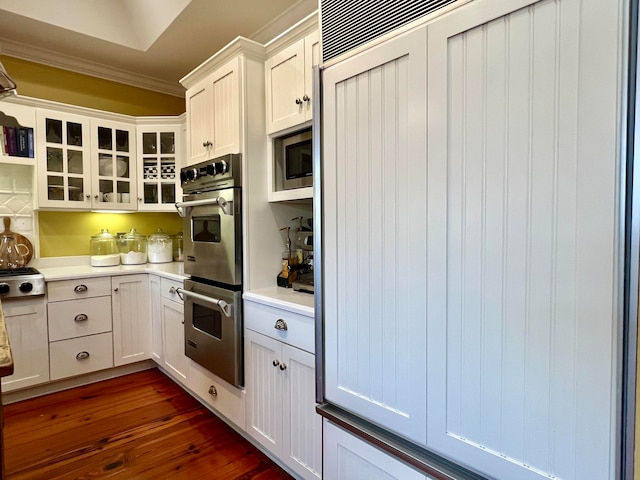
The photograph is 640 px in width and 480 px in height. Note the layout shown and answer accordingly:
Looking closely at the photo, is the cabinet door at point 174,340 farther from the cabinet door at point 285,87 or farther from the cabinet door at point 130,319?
the cabinet door at point 285,87

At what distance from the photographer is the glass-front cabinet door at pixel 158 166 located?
10.9 ft

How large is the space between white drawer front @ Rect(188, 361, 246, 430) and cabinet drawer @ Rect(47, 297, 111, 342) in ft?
3.07

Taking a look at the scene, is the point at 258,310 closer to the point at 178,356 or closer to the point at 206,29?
the point at 178,356

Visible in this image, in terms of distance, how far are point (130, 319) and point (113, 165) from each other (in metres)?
1.33

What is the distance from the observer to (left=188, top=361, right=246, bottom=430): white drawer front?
6.74ft

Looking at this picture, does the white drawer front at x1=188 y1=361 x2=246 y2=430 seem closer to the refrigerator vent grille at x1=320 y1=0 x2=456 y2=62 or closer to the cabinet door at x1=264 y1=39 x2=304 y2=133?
the cabinet door at x1=264 y1=39 x2=304 y2=133

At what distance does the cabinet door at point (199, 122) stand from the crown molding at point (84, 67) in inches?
58.1

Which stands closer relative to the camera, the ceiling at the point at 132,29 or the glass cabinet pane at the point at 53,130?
the ceiling at the point at 132,29

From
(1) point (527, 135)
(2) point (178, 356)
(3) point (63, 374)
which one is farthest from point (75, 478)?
(1) point (527, 135)

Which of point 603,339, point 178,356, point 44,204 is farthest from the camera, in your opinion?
point 44,204

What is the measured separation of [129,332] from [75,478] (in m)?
1.30

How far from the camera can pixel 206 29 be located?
2.68 meters

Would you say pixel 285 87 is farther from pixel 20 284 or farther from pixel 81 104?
pixel 81 104

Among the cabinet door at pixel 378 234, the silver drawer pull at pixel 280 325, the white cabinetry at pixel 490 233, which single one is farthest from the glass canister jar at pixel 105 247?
the white cabinetry at pixel 490 233
